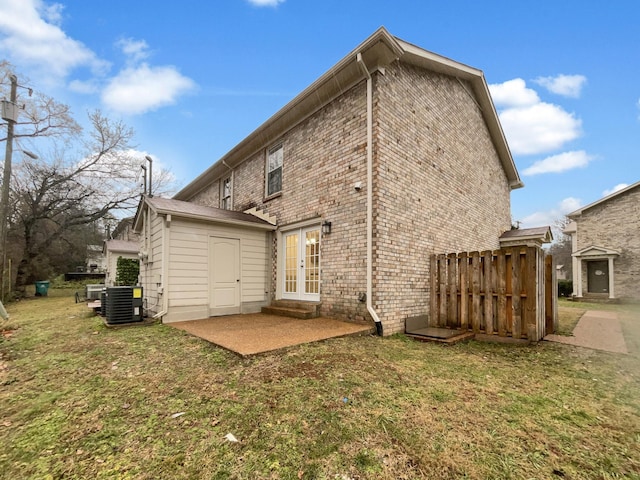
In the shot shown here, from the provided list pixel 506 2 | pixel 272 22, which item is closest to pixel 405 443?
pixel 506 2

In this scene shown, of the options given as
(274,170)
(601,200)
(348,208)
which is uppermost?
(601,200)

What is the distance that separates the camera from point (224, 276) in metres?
7.91

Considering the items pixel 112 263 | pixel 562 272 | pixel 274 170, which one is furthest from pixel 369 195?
pixel 562 272

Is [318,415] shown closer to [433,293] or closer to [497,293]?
[497,293]

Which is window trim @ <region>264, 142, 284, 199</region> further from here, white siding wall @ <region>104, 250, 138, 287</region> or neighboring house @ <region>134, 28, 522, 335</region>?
white siding wall @ <region>104, 250, 138, 287</region>

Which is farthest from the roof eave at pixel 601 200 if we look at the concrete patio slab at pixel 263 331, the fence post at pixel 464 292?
the concrete patio slab at pixel 263 331

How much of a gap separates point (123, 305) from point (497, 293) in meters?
7.88

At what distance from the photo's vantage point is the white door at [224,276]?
25.2ft

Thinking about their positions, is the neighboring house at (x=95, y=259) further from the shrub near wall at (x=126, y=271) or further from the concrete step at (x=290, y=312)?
the concrete step at (x=290, y=312)

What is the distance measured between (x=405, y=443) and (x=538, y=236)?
11828mm

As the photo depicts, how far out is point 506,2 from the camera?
8.38 m

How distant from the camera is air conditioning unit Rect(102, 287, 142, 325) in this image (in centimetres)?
650

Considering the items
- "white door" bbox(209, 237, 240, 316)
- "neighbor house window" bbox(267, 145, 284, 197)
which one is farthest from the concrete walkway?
"neighbor house window" bbox(267, 145, 284, 197)

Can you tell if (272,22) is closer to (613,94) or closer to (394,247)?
(394,247)
